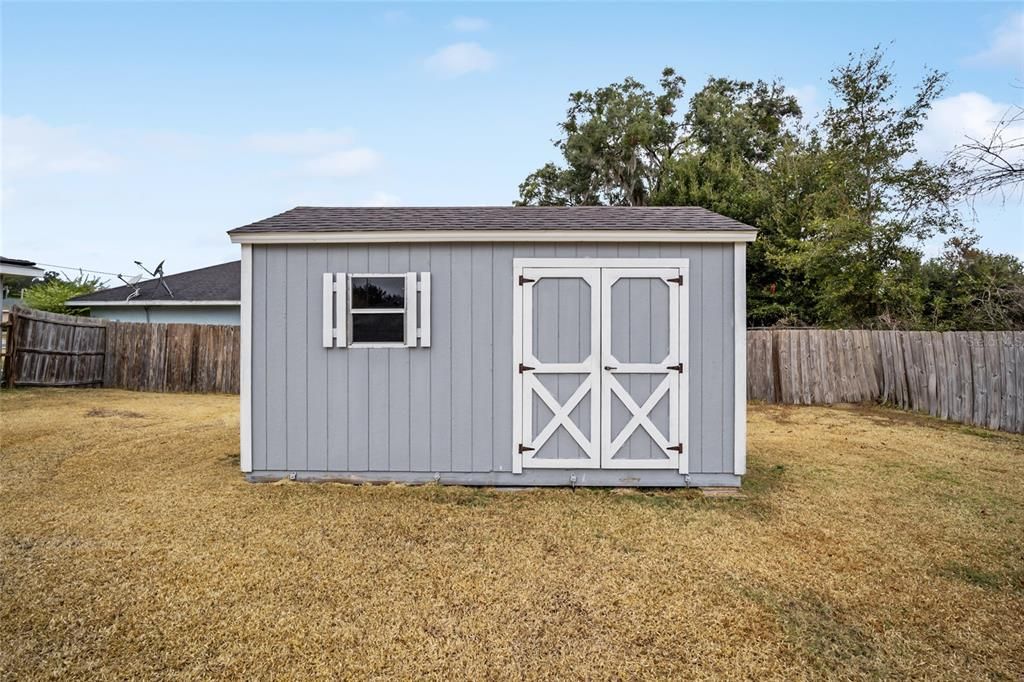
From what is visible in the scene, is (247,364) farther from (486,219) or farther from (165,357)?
(165,357)

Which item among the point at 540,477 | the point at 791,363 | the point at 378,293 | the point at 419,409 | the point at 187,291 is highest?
the point at 187,291

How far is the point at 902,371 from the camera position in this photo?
932 centimetres

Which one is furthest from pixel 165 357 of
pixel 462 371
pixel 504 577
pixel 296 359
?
pixel 504 577

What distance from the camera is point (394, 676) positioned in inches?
86.1

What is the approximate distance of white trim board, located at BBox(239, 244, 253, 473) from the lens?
16.3ft

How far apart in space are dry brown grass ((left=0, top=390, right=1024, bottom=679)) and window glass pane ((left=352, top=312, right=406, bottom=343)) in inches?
57.8

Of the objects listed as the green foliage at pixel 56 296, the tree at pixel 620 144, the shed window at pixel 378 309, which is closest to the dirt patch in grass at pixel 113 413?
the shed window at pixel 378 309

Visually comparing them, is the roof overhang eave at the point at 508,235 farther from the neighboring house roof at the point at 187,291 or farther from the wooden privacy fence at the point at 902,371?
the neighboring house roof at the point at 187,291

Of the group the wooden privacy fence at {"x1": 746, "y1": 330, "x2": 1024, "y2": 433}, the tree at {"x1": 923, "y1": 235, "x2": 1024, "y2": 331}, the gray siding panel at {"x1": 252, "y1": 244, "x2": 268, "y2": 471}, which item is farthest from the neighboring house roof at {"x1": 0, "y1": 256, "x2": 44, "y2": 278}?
the tree at {"x1": 923, "y1": 235, "x2": 1024, "y2": 331}

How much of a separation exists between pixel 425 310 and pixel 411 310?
0.14 metres

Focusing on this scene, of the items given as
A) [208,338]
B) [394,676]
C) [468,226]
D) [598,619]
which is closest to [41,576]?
[394,676]

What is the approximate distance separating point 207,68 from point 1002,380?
1552 cm

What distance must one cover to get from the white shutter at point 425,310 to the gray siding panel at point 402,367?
0.07 meters

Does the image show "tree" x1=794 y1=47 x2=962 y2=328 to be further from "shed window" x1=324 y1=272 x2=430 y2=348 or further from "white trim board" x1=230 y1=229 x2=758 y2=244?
"shed window" x1=324 y1=272 x2=430 y2=348
